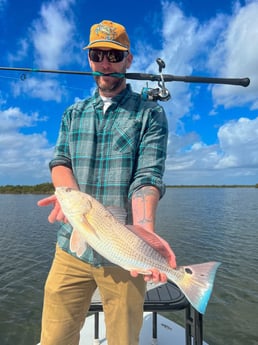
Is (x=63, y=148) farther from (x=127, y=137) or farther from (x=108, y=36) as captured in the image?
(x=108, y=36)

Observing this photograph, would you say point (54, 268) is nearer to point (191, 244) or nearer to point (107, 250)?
point (107, 250)

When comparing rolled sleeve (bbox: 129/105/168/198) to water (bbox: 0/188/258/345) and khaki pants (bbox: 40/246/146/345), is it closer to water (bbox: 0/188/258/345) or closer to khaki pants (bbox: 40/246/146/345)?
khaki pants (bbox: 40/246/146/345)

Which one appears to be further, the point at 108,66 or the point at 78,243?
the point at 108,66

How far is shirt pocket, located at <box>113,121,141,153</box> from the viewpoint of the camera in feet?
9.40

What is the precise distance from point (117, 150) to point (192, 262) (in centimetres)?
1223

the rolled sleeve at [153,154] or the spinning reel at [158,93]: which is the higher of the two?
the spinning reel at [158,93]

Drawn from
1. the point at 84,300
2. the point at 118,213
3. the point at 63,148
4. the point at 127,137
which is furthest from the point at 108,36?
the point at 84,300

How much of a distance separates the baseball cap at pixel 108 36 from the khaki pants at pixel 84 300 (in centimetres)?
206

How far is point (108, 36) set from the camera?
2.89 m

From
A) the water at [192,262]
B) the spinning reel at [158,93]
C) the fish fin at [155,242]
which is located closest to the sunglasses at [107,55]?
the spinning reel at [158,93]

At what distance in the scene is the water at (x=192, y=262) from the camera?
→ 7.61m

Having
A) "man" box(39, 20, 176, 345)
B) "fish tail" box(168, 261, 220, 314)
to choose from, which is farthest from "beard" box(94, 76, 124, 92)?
"fish tail" box(168, 261, 220, 314)

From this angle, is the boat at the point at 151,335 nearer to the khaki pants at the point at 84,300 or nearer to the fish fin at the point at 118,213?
the khaki pants at the point at 84,300

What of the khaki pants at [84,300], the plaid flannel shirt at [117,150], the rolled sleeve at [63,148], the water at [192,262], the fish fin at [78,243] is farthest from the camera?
the water at [192,262]
